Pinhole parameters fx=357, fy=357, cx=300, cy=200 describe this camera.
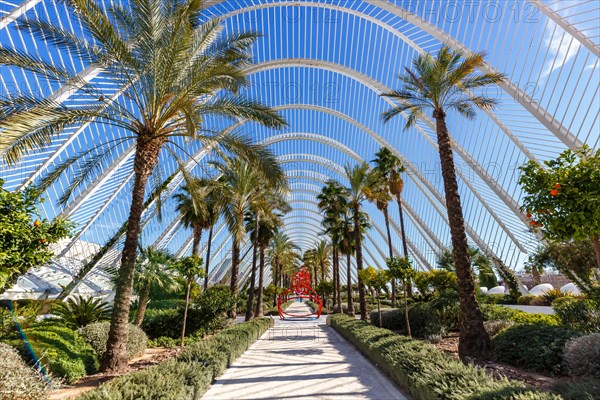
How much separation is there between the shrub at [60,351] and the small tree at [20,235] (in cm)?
204

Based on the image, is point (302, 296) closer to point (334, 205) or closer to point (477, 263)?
point (334, 205)

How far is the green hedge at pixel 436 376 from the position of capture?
452cm

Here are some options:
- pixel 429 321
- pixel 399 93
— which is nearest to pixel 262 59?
pixel 399 93

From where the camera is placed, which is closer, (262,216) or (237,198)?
(237,198)

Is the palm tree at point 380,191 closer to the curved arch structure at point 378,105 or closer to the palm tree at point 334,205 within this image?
the palm tree at point 334,205

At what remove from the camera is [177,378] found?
6109mm

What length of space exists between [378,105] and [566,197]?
82.6 feet

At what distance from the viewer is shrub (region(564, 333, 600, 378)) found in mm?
6606

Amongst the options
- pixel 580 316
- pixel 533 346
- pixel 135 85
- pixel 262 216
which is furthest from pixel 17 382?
pixel 262 216

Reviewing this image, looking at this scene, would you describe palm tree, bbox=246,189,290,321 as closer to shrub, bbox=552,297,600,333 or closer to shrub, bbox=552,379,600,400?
shrub, bbox=552,297,600,333

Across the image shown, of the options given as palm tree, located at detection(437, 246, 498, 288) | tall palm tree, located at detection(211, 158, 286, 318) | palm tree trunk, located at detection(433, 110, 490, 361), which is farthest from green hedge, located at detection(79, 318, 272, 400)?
palm tree, located at detection(437, 246, 498, 288)

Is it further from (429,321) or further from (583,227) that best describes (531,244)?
(583,227)

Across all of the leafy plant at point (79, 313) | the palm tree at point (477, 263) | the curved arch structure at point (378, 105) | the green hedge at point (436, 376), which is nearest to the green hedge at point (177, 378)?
the curved arch structure at point (378, 105)

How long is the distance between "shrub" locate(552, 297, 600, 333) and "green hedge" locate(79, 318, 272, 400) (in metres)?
9.36
